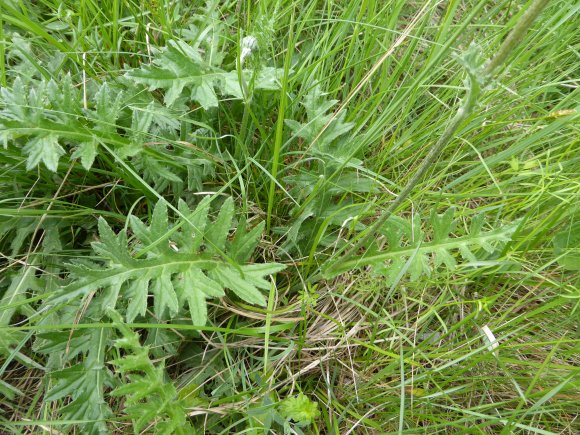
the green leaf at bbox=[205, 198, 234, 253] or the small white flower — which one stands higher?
the small white flower

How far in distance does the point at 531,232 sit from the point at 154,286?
1260 mm

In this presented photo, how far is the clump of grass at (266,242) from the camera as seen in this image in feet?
5.15

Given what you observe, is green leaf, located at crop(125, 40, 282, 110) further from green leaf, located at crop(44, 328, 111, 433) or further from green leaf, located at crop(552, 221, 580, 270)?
green leaf, located at crop(552, 221, 580, 270)

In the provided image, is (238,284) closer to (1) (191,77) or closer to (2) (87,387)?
(2) (87,387)

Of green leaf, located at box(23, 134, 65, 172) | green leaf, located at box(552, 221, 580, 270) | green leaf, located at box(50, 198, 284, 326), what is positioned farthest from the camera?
green leaf, located at box(552, 221, 580, 270)

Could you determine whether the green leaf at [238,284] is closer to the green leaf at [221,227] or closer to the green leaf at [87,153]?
the green leaf at [221,227]

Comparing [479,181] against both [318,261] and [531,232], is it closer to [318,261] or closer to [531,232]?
[531,232]

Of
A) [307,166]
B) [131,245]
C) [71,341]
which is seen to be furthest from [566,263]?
[71,341]

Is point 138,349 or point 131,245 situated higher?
point 138,349

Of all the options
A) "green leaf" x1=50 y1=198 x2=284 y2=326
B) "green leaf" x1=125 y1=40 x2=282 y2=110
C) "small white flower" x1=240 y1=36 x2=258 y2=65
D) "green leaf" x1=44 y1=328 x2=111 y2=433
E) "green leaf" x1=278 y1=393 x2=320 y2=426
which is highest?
"small white flower" x1=240 y1=36 x2=258 y2=65

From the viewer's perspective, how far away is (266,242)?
72.6 inches

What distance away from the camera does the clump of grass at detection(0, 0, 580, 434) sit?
Answer: 1569 mm

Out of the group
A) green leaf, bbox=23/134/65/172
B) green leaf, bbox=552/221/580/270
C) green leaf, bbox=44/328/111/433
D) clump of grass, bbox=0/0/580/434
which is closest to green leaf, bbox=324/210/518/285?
clump of grass, bbox=0/0/580/434

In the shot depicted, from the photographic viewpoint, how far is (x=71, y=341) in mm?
1612
